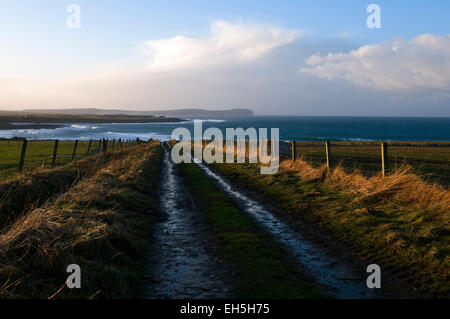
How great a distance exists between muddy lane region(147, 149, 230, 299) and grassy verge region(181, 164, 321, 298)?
291mm

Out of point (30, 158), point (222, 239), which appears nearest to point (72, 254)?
point (222, 239)

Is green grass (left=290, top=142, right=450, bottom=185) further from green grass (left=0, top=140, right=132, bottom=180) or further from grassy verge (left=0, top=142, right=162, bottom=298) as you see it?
green grass (left=0, top=140, right=132, bottom=180)

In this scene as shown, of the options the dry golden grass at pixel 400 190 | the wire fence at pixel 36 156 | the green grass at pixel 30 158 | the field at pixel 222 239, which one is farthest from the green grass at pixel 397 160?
the green grass at pixel 30 158

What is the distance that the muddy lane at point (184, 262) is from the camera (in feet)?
18.1

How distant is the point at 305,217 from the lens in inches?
416

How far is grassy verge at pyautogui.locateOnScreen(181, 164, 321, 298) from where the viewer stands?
5.39 metres

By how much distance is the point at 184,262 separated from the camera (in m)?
6.87

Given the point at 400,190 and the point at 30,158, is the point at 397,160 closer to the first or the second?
the point at 400,190

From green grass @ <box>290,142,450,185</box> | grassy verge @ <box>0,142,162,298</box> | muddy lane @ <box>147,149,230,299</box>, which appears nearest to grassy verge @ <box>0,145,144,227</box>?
grassy verge @ <box>0,142,162,298</box>

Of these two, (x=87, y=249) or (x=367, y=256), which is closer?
(x=87, y=249)

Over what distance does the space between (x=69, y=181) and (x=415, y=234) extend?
14609 millimetres

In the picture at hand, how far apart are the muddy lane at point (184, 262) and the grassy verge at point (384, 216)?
10.1ft
